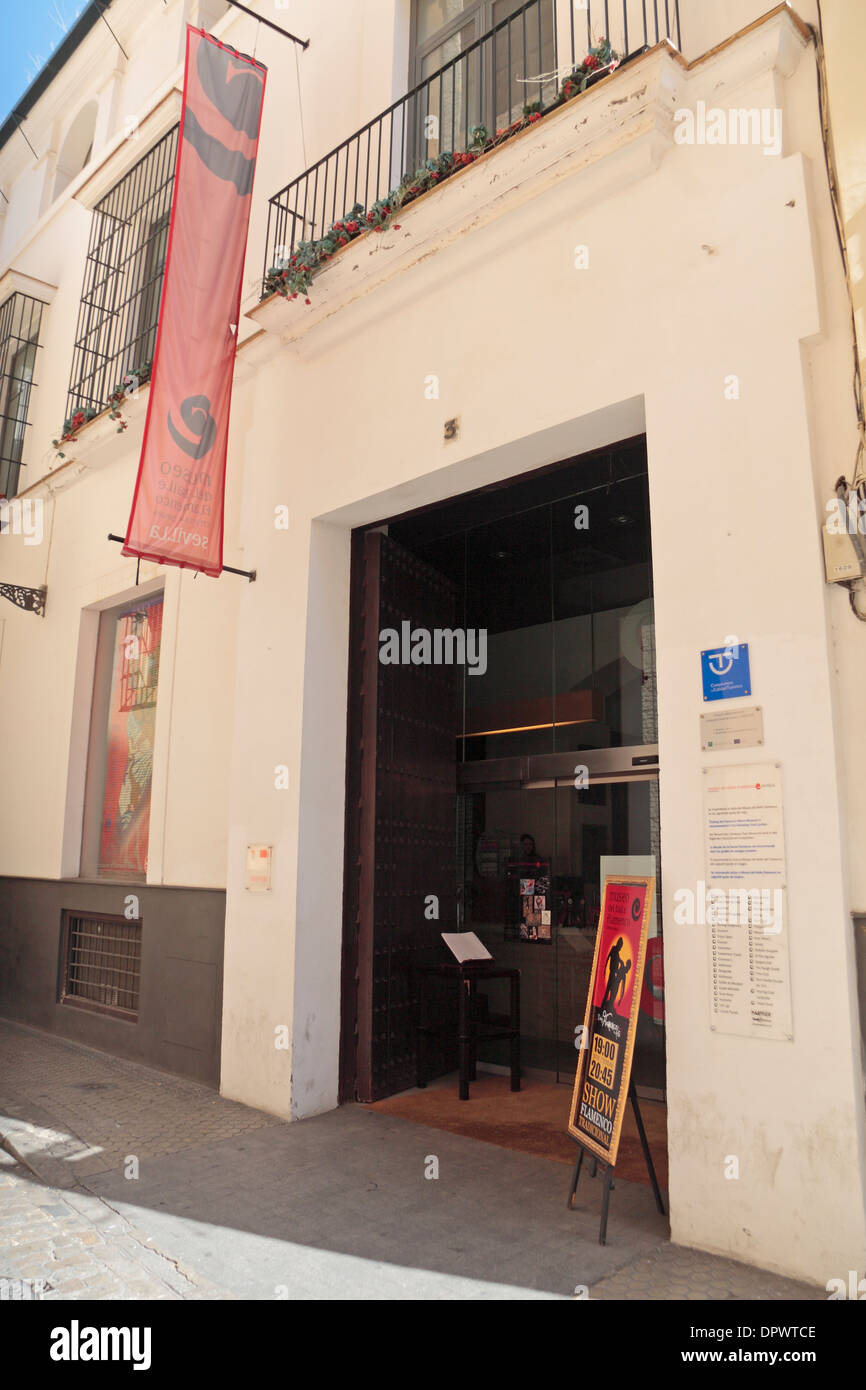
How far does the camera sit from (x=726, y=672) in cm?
414

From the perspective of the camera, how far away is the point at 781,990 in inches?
149

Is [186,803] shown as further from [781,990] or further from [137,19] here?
[137,19]

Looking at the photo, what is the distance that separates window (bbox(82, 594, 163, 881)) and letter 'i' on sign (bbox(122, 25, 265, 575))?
8.49ft

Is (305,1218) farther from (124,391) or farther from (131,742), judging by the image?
(124,391)

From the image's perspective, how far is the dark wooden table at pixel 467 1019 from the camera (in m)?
6.47

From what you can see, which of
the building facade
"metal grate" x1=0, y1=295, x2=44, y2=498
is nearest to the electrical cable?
the building facade

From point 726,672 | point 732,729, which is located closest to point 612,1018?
point 732,729

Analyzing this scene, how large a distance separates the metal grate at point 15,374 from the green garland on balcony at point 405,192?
6.91 metres

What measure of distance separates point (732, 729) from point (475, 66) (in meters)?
5.68

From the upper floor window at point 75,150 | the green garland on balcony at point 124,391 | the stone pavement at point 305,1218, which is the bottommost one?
the stone pavement at point 305,1218

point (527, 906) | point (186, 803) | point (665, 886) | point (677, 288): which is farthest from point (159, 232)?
point (665, 886)

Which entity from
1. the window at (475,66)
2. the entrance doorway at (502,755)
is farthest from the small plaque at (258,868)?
the window at (475,66)

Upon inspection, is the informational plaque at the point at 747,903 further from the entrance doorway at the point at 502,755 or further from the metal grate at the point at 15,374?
the metal grate at the point at 15,374
